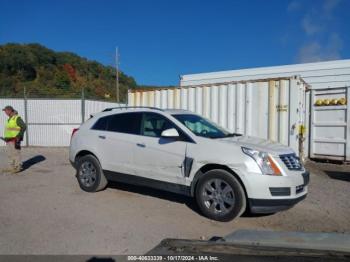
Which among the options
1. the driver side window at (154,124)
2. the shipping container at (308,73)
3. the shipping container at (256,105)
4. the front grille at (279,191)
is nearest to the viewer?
the front grille at (279,191)

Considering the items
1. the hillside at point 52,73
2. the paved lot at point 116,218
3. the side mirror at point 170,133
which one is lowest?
the paved lot at point 116,218

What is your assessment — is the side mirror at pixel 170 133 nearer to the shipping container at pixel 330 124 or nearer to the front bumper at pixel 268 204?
the front bumper at pixel 268 204

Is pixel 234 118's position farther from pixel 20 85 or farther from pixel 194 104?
pixel 20 85

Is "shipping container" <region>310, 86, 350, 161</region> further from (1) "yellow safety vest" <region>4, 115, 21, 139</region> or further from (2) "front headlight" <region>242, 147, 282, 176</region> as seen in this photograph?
(1) "yellow safety vest" <region>4, 115, 21, 139</region>

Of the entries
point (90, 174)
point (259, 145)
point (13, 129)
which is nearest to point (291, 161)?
point (259, 145)

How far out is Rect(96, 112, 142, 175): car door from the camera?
253 inches

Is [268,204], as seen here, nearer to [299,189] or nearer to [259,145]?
[299,189]

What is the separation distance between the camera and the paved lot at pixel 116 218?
4.45m

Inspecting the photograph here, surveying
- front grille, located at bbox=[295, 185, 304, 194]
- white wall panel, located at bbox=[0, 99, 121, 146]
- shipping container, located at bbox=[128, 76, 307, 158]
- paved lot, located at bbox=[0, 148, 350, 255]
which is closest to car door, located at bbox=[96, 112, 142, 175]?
paved lot, located at bbox=[0, 148, 350, 255]

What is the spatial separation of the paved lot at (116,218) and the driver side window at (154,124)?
1301mm

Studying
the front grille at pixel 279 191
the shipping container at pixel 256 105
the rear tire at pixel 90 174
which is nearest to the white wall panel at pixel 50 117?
the shipping container at pixel 256 105

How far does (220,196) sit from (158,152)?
4.41ft

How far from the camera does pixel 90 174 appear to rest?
23.3ft

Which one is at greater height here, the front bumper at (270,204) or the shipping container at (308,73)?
the shipping container at (308,73)
